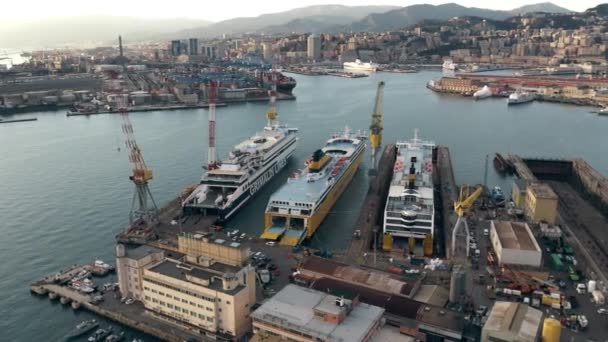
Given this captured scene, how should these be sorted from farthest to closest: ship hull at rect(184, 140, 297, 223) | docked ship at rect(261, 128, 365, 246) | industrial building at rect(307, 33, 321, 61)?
industrial building at rect(307, 33, 321, 61) < ship hull at rect(184, 140, 297, 223) < docked ship at rect(261, 128, 365, 246)

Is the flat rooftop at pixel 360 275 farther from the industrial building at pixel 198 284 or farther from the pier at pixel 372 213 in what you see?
the industrial building at pixel 198 284

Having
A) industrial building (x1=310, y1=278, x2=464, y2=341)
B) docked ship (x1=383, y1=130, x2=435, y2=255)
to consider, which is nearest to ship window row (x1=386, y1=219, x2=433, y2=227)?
docked ship (x1=383, y1=130, x2=435, y2=255)

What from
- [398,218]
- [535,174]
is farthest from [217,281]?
[535,174]

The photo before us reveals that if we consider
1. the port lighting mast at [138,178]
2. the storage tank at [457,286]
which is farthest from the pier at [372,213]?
the port lighting mast at [138,178]

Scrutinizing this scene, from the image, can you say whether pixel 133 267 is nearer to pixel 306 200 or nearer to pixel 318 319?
pixel 318 319

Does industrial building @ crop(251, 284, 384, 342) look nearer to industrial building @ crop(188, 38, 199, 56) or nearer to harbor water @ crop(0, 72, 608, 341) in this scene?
harbor water @ crop(0, 72, 608, 341)
